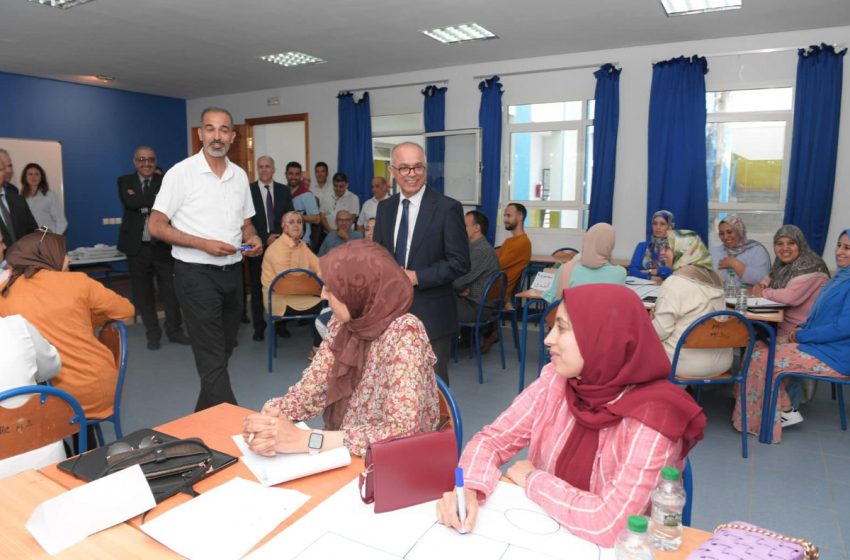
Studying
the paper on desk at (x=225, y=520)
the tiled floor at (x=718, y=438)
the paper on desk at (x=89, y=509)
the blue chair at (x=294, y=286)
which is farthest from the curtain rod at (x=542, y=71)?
the paper on desk at (x=89, y=509)

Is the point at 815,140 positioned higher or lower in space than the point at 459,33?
lower

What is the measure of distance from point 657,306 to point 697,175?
3.15 meters

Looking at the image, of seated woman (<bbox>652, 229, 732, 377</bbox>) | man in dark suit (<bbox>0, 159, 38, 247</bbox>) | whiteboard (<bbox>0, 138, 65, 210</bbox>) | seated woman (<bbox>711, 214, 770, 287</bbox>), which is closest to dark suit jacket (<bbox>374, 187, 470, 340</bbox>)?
seated woman (<bbox>652, 229, 732, 377</bbox>)

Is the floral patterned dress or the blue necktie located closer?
the floral patterned dress

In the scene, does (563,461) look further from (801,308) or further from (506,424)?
(801,308)

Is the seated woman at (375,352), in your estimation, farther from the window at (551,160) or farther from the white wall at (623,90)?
the window at (551,160)

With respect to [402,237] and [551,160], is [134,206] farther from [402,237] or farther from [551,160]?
[551,160]

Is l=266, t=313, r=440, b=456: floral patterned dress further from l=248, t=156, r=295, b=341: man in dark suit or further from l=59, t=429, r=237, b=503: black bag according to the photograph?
l=248, t=156, r=295, b=341: man in dark suit

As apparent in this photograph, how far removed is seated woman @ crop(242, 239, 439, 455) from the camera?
150cm

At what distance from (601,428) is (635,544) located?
329 mm

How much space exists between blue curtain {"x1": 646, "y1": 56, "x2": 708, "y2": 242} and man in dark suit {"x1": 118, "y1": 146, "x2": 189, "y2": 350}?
15.8ft

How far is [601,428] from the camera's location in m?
1.26

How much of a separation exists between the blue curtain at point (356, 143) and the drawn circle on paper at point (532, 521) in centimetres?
684

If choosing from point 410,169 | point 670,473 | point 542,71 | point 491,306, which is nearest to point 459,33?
point 542,71
